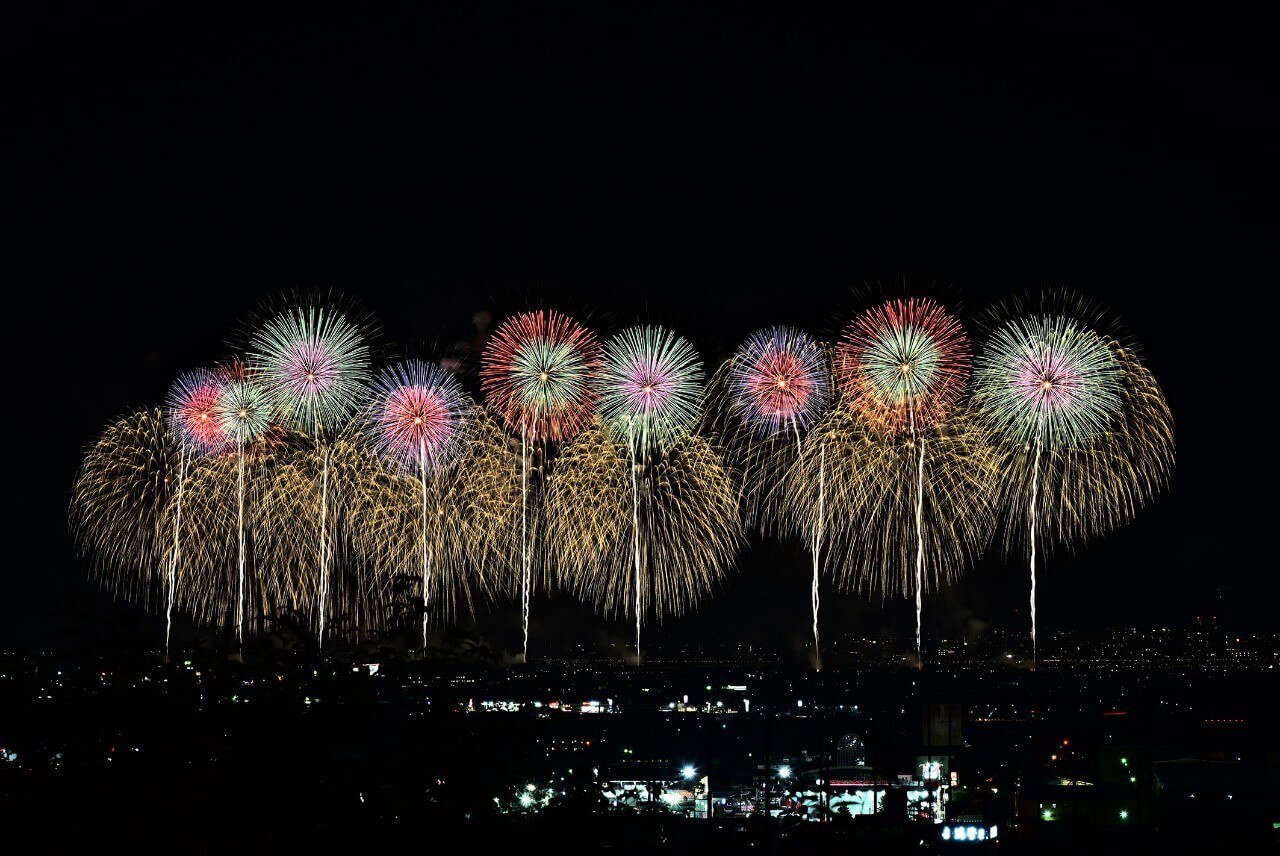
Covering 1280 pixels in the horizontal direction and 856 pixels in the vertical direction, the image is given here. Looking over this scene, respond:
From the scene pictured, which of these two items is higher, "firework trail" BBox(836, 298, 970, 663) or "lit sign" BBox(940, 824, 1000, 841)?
"firework trail" BBox(836, 298, 970, 663)

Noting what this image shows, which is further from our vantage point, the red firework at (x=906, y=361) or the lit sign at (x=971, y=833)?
the red firework at (x=906, y=361)

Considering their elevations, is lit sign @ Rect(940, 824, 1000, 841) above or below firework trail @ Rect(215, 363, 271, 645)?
below

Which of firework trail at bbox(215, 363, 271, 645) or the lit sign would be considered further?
firework trail at bbox(215, 363, 271, 645)

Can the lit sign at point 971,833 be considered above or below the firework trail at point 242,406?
below

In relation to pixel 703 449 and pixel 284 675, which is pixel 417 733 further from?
pixel 703 449

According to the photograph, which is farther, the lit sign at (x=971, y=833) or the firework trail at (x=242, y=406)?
the firework trail at (x=242, y=406)

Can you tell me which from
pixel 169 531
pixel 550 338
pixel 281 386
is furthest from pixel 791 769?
pixel 169 531

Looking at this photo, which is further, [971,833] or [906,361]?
[906,361]

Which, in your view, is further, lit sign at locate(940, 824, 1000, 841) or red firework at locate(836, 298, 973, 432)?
red firework at locate(836, 298, 973, 432)

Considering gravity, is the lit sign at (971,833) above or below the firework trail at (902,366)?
below

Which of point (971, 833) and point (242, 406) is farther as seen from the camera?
point (242, 406)

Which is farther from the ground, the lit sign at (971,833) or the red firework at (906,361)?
the red firework at (906,361)

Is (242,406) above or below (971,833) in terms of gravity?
above
